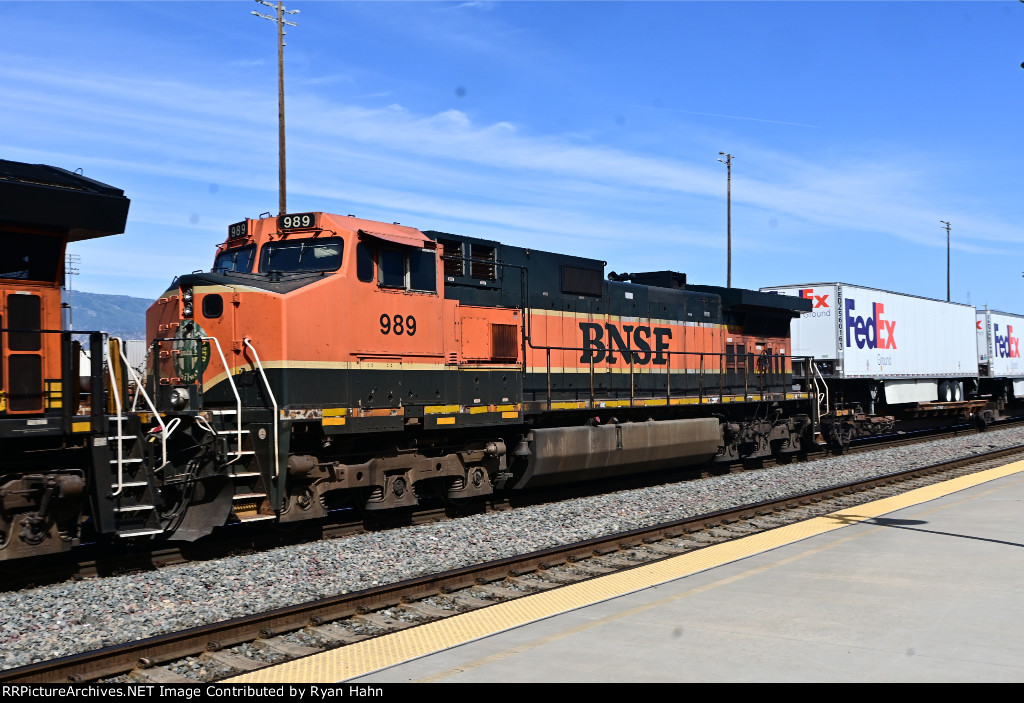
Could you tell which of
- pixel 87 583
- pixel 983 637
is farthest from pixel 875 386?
pixel 87 583

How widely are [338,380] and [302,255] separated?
1666mm

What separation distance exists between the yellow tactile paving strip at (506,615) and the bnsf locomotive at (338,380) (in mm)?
3546

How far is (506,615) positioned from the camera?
7.22 m

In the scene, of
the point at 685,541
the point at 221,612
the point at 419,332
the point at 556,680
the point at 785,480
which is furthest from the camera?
the point at 785,480

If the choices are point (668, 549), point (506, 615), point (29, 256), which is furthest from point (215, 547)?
point (668, 549)

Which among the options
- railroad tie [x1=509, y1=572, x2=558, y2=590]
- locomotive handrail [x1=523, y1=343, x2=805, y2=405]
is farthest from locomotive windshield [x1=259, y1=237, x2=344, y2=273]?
railroad tie [x1=509, y1=572, x2=558, y2=590]

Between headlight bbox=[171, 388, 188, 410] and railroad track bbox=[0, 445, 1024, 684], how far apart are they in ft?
12.1

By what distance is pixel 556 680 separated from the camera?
5.29 metres

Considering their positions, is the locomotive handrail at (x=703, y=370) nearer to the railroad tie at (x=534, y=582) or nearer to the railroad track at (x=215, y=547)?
the railroad track at (x=215, y=547)

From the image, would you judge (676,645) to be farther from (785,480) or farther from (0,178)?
(785,480)

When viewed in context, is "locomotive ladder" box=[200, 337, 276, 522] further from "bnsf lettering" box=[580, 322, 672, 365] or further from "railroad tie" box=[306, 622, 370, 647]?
"bnsf lettering" box=[580, 322, 672, 365]

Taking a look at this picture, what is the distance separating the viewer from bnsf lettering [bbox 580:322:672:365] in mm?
15995

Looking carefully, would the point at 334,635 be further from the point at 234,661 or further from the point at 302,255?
the point at 302,255

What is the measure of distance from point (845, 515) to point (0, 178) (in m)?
10.7
